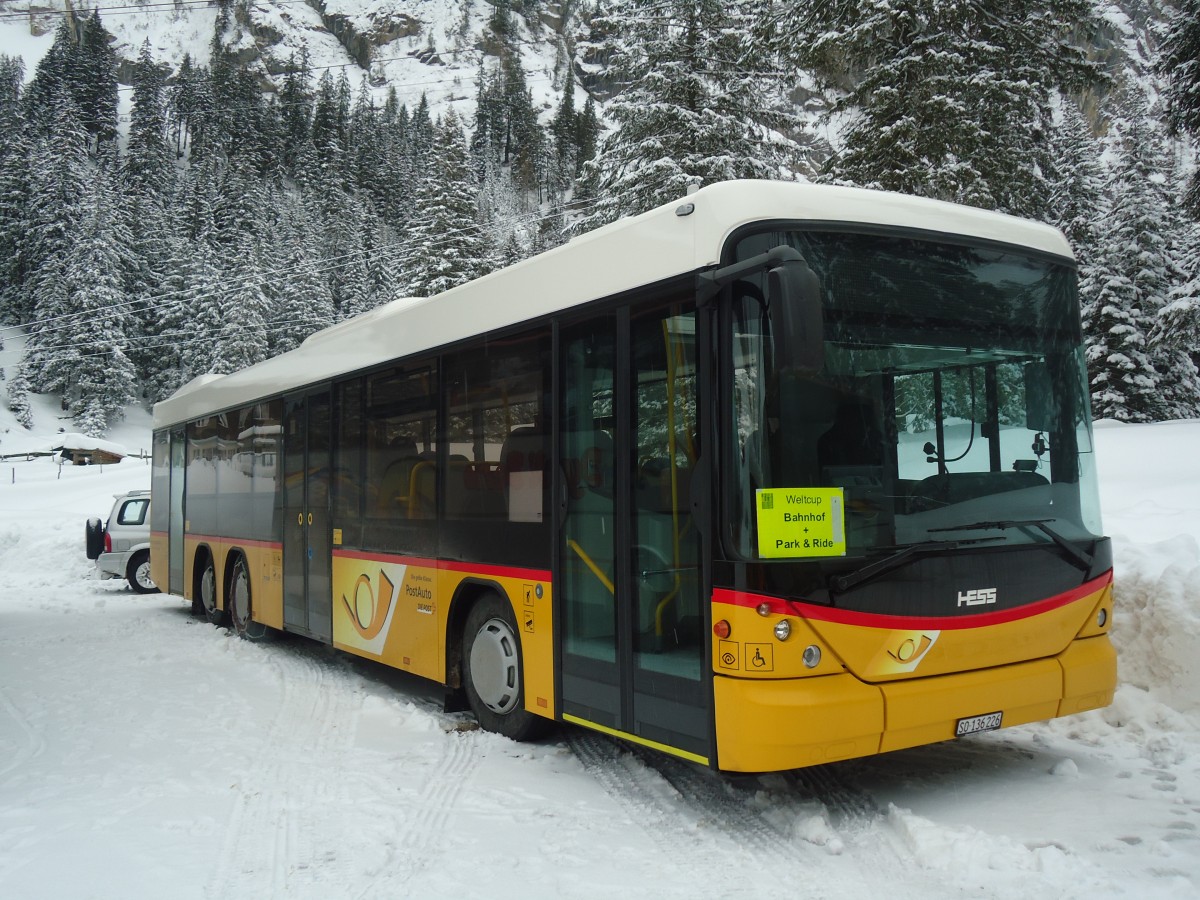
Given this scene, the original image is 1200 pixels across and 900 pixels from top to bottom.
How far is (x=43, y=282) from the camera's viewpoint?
7212 centimetres

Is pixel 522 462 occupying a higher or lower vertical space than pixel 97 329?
lower

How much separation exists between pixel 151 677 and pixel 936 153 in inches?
524

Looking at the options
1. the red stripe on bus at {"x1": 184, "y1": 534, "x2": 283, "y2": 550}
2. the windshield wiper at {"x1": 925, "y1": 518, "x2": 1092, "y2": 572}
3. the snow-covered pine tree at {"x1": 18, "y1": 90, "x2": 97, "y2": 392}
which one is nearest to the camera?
the windshield wiper at {"x1": 925, "y1": 518, "x2": 1092, "y2": 572}

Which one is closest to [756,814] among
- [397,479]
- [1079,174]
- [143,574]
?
[397,479]

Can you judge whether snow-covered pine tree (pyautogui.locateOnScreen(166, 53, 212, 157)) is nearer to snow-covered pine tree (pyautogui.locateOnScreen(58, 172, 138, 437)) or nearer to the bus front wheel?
snow-covered pine tree (pyautogui.locateOnScreen(58, 172, 138, 437))

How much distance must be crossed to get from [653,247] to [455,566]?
304cm

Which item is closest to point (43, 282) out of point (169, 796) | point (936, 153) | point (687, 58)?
point (687, 58)

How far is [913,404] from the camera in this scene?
514cm

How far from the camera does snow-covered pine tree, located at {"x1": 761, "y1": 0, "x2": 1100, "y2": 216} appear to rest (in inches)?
623

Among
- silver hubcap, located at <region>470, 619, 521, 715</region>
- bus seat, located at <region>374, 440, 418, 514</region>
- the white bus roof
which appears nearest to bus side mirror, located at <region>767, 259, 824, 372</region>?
the white bus roof

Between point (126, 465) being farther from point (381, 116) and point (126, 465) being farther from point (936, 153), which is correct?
point (381, 116)

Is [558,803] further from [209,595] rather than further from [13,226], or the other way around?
[13,226]

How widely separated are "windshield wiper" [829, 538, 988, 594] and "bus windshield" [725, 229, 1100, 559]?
0.04m

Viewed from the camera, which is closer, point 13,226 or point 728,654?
point 728,654
